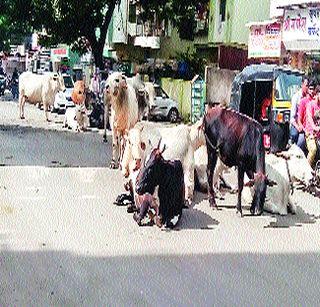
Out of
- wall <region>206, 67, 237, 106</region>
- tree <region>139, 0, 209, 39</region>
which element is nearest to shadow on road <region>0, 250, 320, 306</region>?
wall <region>206, 67, 237, 106</region>

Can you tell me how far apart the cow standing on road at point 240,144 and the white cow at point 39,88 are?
55.9 feet

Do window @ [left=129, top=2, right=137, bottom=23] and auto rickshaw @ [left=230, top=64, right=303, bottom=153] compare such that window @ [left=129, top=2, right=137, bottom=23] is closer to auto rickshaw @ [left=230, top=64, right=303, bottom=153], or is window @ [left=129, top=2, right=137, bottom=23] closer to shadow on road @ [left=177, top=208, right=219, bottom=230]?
auto rickshaw @ [left=230, top=64, right=303, bottom=153]

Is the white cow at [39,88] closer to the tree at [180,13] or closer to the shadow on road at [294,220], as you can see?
the tree at [180,13]

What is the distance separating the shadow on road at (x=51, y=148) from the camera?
17094mm

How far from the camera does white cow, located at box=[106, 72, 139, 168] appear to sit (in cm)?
1533

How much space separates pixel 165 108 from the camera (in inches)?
1203

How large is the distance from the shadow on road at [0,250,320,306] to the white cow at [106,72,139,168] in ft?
21.1

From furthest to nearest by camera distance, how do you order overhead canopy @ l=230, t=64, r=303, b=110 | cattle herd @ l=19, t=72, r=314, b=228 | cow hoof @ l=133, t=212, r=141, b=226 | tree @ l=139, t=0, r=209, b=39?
tree @ l=139, t=0, r=209, b=39 < overhead canopy @ l=230, t=64, r=303, b=110 < cow hoof @ l=133, t=212, r=141, b=226 < cattle herd @ l=19, t=72, r=314, b=228

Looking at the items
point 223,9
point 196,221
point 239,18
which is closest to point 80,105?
point 239,18

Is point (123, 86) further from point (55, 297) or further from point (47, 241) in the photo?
point (55, 297)

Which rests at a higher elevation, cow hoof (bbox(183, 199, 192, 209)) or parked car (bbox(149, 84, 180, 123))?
cow hoof (bbox(183, 199, 192, 209))

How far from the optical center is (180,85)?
1287 inches

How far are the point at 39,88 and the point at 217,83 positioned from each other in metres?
7.23

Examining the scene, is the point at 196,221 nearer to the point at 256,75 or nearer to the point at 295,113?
the point at 295,113
